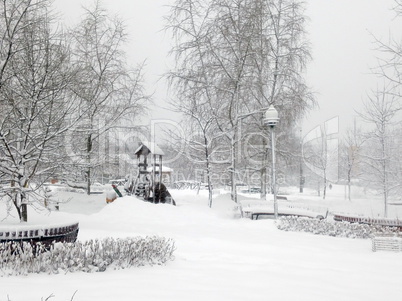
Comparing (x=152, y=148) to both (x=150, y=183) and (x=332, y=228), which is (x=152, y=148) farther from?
(x=332, y=228)

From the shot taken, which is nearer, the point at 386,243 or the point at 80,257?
the point at 80,257

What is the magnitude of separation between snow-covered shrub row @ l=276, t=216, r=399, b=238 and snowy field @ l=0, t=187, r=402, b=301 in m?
0.44

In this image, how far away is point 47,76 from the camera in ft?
28.5

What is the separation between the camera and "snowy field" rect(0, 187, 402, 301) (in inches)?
183

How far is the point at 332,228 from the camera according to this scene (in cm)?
1138

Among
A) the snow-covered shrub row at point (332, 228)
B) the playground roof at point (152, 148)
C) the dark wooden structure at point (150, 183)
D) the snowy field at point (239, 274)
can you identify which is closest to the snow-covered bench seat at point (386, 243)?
the snowy field at point (239, 274)

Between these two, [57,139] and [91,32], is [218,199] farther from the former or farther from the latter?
[91,32]

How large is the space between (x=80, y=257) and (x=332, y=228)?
840 cm

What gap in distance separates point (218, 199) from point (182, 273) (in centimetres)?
1377

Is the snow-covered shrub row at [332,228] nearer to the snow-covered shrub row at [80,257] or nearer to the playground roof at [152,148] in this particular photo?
the snow-covered shrub row at [80,257]

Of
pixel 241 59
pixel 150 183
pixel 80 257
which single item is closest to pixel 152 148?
pixel 150 183

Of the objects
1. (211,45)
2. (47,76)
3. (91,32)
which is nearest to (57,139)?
(47,76)

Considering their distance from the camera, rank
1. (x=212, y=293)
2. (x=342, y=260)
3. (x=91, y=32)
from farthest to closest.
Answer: (x=91, y=32) → (x=342, y=260) → (x=212, y=293)

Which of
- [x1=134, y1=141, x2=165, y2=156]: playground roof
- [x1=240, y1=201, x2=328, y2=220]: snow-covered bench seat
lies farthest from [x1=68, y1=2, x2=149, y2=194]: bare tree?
[x1=240, y1=201, x2=328, y2=220]: snow-covered bench seat
